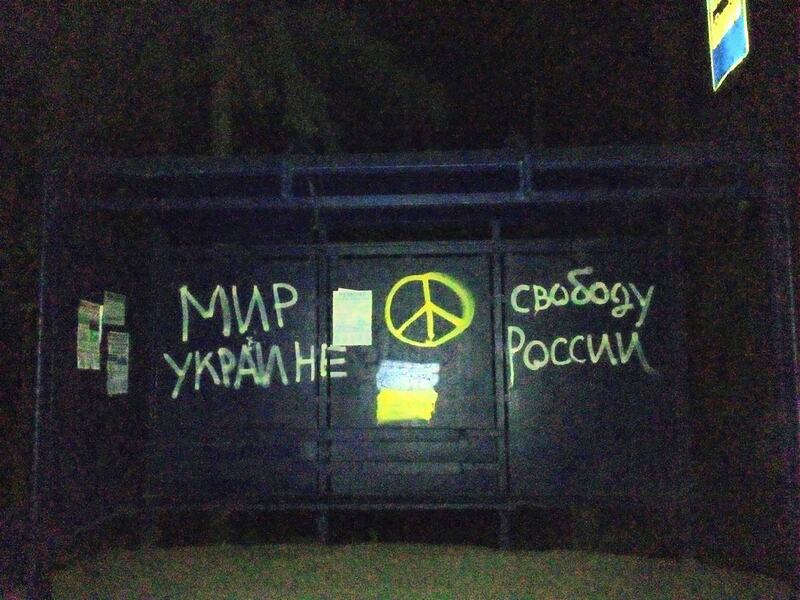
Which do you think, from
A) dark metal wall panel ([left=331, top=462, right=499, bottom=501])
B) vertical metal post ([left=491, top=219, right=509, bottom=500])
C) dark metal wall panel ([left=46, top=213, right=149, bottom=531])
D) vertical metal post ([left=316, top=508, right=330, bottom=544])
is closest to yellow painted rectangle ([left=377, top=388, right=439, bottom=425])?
dark metal wall panel ([left=331, top=462, right=499, bottom=501])

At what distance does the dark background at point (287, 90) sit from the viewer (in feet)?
20.5

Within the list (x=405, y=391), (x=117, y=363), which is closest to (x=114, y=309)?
(x=117, y=363)

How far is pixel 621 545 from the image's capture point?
21.9 feet

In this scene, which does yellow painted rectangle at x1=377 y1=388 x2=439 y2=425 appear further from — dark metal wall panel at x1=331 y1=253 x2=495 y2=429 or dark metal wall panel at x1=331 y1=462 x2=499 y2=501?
dark metal wall panel at x1=331 y1=462 x2=499 y2=501

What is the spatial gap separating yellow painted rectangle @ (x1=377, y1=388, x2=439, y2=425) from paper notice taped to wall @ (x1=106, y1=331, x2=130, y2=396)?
1767mm

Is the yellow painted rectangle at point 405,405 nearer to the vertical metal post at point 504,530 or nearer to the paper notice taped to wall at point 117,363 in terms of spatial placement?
the vertical metal post at point 504,530

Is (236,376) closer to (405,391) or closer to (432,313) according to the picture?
(405,391)

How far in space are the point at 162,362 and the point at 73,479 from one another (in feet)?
4.01

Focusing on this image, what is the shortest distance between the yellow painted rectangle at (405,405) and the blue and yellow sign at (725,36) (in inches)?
110

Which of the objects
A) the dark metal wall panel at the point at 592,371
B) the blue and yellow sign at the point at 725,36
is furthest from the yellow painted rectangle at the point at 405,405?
the blue and yellow sign at the point at 725,36

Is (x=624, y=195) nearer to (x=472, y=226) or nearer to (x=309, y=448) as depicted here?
(x=472, y=226)

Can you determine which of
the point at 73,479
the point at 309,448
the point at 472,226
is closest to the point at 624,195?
the point at 472,226

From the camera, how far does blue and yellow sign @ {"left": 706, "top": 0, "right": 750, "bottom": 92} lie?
16.7 ft

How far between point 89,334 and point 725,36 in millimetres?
4282
